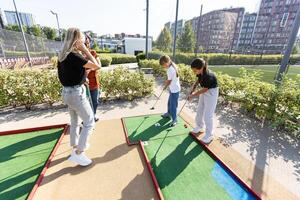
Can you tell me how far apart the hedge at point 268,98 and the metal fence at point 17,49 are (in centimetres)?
1297

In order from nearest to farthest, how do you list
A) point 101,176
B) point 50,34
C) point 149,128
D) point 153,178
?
point 153,178 < point 101,176 < point 149,128 < point 50,34

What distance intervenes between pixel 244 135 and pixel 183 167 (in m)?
1.81

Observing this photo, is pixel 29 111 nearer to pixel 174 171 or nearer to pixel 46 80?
pixel 46 80

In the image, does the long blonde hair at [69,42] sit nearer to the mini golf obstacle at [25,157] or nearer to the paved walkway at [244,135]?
the mini golf obstacle at [25,157]

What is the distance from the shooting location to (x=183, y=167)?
99.6 inches

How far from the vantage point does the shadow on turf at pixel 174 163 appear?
2343 mm

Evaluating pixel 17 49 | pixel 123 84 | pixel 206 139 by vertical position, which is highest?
pixel 17 49

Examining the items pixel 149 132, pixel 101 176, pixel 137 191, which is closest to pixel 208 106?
pixel 149 132

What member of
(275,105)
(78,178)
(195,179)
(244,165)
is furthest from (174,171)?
(275,105)

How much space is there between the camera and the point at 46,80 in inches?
184

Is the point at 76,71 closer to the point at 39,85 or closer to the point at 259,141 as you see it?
the point at 39,85

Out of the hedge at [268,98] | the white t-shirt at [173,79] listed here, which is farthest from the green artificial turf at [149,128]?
the hedge at [268,98]

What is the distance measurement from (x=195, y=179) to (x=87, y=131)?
1.68m

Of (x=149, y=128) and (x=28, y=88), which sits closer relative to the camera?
(x=149, y=128)
